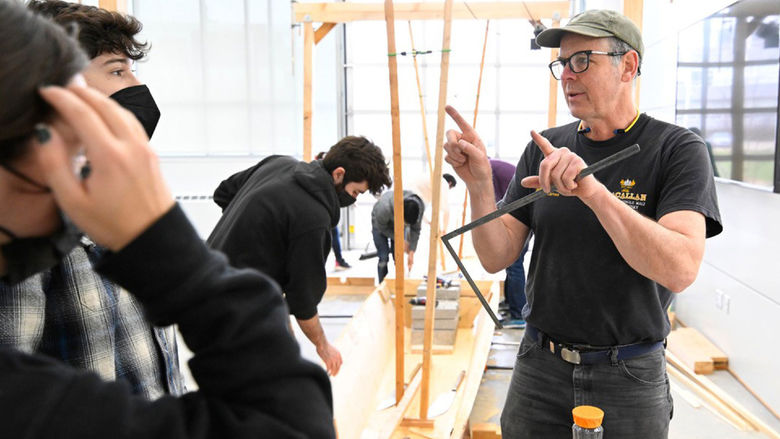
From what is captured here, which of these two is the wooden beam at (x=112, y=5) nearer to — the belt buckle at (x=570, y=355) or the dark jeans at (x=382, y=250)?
the belt buckle at (x=570, y=355)

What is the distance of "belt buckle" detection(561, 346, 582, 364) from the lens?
180 centimetres

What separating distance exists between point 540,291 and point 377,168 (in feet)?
4.18

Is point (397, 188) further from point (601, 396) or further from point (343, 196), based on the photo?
point (601, 396)

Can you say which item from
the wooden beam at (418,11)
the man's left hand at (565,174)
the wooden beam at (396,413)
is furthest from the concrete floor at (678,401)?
the man's left hand at (565,174)

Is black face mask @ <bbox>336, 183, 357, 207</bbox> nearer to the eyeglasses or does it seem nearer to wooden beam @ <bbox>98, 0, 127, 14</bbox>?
wooden beam @ <bbox>98, 0, 127, 14</bbox>

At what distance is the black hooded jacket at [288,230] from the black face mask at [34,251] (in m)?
1.93

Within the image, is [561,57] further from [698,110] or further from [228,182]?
[698,110]

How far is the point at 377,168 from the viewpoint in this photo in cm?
298

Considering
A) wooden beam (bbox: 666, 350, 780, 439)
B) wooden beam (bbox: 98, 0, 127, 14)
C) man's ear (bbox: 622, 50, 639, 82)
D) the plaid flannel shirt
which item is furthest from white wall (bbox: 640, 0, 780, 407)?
the plaid flannel shirt

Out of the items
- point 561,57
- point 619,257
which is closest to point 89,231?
point 619,257

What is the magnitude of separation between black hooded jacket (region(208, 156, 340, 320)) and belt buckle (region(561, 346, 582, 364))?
1.12 metres

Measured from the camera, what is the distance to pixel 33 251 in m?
0.62

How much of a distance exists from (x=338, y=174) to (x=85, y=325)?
1918 millimetres

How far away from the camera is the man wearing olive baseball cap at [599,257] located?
1750 mm
